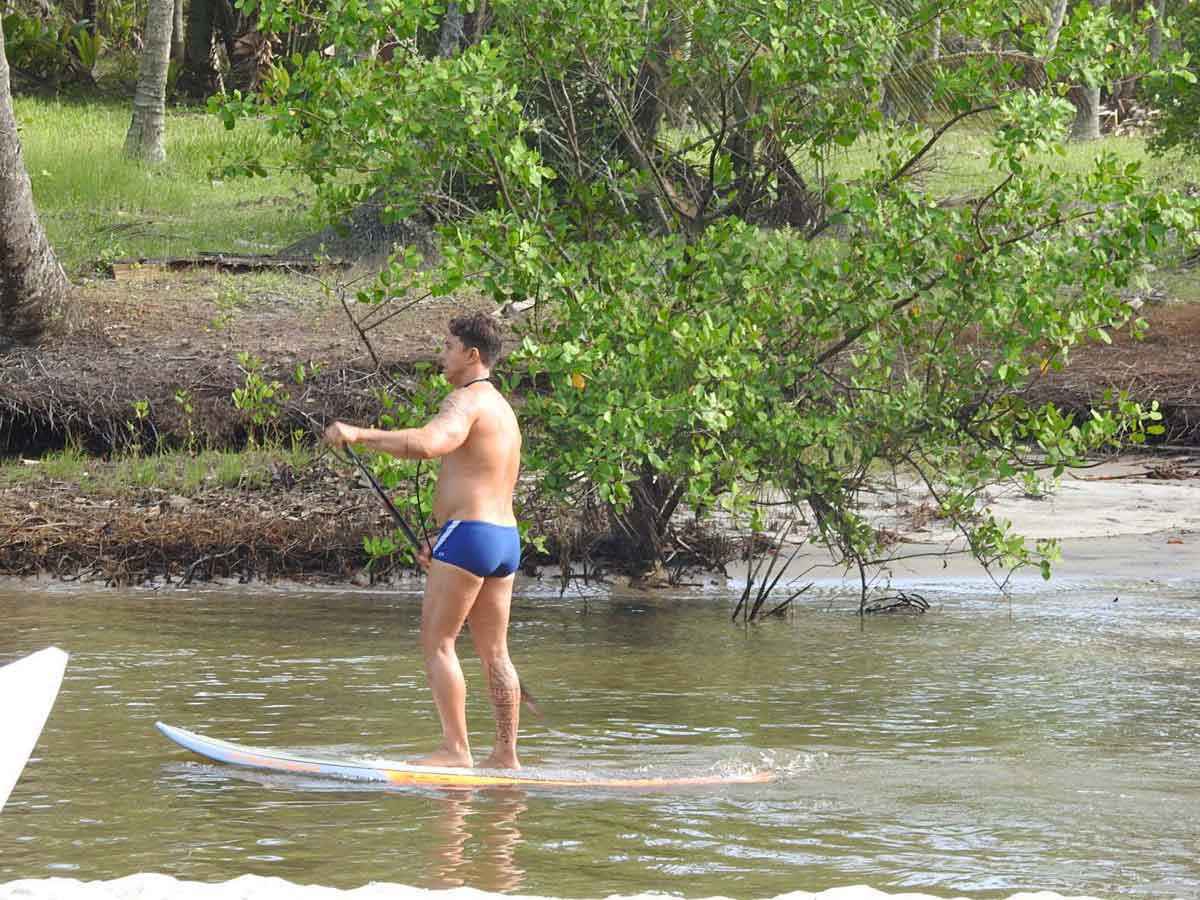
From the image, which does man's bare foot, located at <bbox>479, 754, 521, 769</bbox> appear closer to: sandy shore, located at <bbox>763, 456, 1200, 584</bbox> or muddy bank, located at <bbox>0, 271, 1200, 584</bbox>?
muddy bank, located at <bbox>0, 271, 1200, 584</bbox>

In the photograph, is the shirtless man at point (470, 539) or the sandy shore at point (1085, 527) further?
the sandy shore at point (1085, 527)

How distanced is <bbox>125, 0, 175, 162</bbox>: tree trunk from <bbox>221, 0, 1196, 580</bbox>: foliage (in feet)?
52.6

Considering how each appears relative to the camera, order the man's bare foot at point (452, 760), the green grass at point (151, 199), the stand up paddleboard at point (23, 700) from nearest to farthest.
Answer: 1. the stand up paddleboard at point (23, 700)
2. the man's bare foot at point (452, 760)
3. the green grass at point (151, 199)

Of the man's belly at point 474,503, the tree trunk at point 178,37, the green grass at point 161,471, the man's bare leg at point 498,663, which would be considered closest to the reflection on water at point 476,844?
the man's bare leg at point 498,663

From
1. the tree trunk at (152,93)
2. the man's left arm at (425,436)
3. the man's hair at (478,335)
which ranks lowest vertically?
the man's left arm at (425,436)

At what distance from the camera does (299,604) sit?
12.4m

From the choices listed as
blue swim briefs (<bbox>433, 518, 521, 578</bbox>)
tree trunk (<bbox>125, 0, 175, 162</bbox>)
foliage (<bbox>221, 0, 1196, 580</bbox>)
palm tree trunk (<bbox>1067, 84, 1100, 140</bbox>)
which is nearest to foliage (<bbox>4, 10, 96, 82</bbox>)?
tree trunk (<bbox>125, 0, 175, 162</bbox>)

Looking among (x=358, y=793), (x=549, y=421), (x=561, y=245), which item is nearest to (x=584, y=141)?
(x=561, y=245)

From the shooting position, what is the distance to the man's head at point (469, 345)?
784cm

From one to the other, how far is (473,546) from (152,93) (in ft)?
67.7

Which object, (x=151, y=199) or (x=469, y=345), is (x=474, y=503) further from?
(x=151, y=199)

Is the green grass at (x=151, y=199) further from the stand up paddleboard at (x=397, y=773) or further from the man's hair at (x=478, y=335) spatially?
the stand up paddleboard at (x=397, y=773)

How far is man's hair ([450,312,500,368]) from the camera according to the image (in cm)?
784

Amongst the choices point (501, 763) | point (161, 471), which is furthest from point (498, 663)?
point (161, 471)
